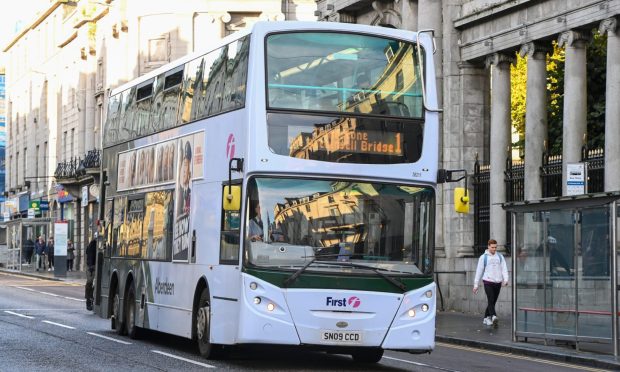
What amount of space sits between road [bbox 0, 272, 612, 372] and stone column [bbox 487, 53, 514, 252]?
8777 millimetres

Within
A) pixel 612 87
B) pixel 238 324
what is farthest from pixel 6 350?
pixel 612 87

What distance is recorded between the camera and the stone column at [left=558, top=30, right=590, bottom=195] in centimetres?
2878

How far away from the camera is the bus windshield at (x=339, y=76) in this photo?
54.1 feet

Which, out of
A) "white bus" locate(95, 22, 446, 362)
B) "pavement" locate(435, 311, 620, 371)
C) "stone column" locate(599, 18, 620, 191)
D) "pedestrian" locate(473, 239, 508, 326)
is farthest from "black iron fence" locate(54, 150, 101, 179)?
"white bus" locate(95, 22, 446, 362)

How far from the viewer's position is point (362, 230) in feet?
53.5

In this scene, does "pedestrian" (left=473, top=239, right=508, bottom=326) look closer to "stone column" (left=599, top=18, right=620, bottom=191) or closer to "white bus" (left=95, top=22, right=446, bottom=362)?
"stone column" (left=599, top=18, right=620, bottom=191)

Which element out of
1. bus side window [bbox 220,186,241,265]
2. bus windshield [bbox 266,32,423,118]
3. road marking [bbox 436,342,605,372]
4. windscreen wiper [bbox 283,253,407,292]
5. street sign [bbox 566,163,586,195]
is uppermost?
bus windshield [bbox 266,32,423,118]

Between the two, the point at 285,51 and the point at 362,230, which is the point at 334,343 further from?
the point at 285,51

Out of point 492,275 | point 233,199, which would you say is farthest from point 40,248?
point 233,199

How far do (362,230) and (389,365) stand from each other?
2955 millimetres

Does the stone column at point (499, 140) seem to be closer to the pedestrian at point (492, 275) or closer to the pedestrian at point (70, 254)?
the pedestrian at point (492, 275)

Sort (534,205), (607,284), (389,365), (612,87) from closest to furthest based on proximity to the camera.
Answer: (389,365) → (607,284) → (534,205) → (612,87)

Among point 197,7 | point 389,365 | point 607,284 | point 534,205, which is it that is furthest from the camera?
point 197,7

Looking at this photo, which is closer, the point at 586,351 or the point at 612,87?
the point at 586,351
